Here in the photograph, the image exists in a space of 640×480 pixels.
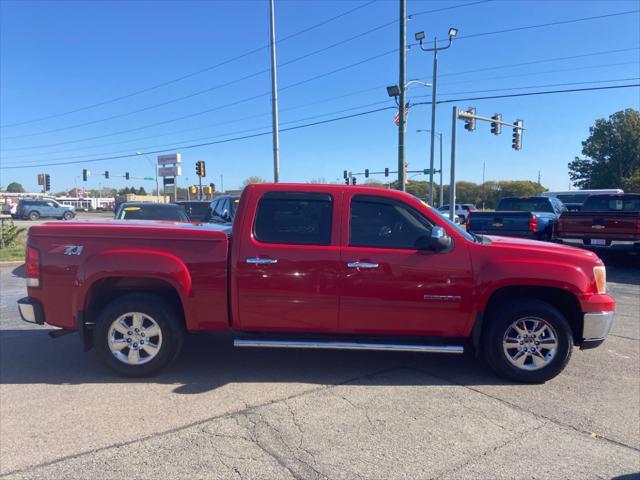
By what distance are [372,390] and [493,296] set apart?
1527 millimetres

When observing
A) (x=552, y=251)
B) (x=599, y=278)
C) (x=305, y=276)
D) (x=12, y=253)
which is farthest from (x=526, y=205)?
(x=12, y=253)

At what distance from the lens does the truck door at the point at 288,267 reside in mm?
4457

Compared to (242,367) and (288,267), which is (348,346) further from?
(242,367)

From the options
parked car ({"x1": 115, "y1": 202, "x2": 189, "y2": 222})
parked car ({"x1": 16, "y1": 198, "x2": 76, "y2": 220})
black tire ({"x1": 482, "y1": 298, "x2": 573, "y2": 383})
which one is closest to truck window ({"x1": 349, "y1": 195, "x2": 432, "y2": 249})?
black tire ({"x1": 482, "y1": 298, "x2": 573, "y2": 383})

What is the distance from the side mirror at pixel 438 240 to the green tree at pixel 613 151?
5946 cm

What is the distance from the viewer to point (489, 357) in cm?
459

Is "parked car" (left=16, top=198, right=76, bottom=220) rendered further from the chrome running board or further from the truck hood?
the truck hood

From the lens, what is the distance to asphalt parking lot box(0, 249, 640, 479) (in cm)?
312

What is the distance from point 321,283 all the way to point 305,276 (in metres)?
0.17

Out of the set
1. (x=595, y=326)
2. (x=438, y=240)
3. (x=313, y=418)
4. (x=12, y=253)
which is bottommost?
(x=313, y=418)

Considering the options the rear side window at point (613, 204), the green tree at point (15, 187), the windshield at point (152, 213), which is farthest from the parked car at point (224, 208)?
the green tree at point (15, 187)

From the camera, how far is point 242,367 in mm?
4895

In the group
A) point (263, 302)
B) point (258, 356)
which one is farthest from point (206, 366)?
point (263, 302)

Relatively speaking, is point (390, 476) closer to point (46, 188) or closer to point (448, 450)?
point (448, 450)
